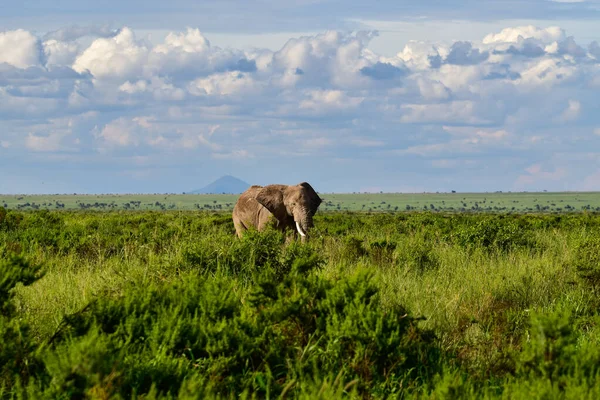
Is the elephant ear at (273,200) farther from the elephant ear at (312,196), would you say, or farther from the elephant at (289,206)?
the elephant ear at (312,196)

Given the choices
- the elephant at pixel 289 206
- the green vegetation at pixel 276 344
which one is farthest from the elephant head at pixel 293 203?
the green vegetation at pixel 276 344

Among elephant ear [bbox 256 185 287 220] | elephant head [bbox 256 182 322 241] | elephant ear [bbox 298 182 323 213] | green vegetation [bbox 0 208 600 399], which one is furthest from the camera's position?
elephant ear [bbox 256 185 287 220]

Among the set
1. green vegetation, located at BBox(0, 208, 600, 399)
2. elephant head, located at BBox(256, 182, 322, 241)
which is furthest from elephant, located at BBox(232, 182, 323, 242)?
green vegetation, located at BBox(0, 208, 600, 399)

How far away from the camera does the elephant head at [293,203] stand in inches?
753

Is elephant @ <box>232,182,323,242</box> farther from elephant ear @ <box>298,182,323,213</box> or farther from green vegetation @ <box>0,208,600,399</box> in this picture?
green vegetation @ <box>0,208,600,399</box>

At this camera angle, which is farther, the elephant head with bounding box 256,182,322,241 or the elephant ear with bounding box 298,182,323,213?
the elephant ear with bounding box 298,182,323,213

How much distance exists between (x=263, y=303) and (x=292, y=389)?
1.48 m

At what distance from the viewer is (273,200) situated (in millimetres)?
19797

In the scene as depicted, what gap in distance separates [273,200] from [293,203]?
643 mm

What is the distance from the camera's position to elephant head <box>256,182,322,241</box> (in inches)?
753

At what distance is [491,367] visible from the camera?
754 centimetres

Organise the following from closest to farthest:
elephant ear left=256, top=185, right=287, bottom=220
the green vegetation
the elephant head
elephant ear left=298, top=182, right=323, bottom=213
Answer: the green vegetation
the elephant head
elephant ear left=298, top=182, right=323, bottom=213
elephant ear left=256, top=185, right=287, bottom=220

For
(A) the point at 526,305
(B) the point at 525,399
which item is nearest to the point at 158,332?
(B) the point at 525,399

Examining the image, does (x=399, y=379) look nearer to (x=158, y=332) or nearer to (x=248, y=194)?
(x=158, y=332)
